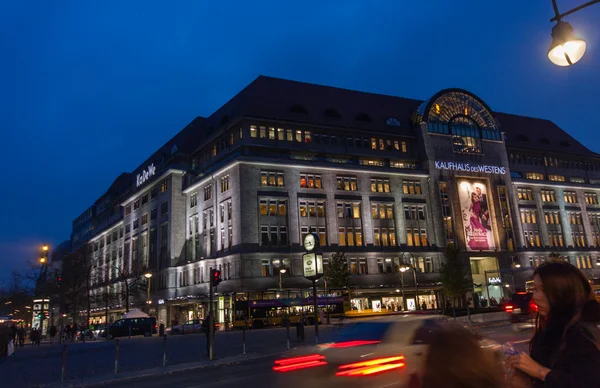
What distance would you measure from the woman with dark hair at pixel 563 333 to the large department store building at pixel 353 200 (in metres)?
55.4

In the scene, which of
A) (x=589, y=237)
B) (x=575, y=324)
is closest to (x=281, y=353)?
(x=575, y=324)

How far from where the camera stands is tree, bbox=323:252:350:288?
191 feet

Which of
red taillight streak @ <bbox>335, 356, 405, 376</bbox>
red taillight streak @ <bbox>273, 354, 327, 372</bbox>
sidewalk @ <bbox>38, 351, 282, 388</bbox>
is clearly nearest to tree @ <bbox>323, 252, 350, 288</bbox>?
sidewalk @ <bbox>38, 351, 282, 388</bbox>

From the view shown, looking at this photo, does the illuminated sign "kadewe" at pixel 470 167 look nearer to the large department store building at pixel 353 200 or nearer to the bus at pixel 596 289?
the large department store building at pixel 353 200

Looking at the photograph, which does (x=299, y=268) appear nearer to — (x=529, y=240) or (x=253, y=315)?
(x=253, y=315)

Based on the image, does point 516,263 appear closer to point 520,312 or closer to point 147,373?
point 520,312

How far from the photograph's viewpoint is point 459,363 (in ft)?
11.3

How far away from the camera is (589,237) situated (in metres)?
85.4

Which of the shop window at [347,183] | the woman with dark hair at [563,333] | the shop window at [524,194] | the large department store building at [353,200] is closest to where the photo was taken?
the woman with dark hair at [563,333]

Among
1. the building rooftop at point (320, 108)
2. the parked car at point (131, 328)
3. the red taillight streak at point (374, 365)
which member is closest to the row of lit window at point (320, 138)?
the building rooftop at point (320, 108)

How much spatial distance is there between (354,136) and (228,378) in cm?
6068

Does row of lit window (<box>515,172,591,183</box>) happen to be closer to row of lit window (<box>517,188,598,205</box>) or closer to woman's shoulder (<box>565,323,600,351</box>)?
row of lit window (<box>517,188,598,205</box>)

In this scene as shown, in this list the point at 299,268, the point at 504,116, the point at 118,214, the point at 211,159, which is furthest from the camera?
the point at 118,214

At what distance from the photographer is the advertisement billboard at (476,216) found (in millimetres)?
74062
